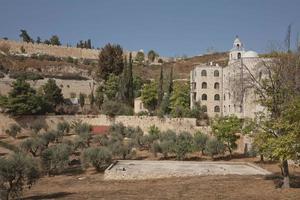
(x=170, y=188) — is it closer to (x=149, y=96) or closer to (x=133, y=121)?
(x=133, y=121)

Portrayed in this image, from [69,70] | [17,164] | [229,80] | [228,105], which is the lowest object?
[17,164]

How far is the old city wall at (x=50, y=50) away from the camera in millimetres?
94688

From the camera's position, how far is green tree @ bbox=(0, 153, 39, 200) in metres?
18.3

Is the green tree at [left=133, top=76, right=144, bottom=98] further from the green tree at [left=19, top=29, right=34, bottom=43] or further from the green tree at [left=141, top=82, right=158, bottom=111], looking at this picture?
the green tree at [left=19, top=29, right=34, bottom=43]

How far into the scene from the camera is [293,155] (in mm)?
17141

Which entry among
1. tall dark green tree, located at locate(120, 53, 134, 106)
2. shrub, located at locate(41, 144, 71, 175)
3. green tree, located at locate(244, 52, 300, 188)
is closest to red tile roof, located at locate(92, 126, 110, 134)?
Answer: tall dark green tree, located at locate(120, 53, 134, 106)

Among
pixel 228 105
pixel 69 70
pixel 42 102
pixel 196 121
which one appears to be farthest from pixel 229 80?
pixel 69 70

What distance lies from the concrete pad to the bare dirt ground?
0.75m

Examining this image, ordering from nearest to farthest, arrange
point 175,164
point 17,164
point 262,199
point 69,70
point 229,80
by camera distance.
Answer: point 262,199
point 17,164
point 175,164
point 229,80
point 69,70

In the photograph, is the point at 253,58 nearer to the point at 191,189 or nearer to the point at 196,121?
the point at 196,121

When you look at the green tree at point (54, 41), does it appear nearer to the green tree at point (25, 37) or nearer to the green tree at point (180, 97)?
the green tree at point (25, 37)

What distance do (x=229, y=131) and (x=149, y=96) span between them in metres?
23.2

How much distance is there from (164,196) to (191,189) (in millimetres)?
2155

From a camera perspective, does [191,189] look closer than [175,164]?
Yes
